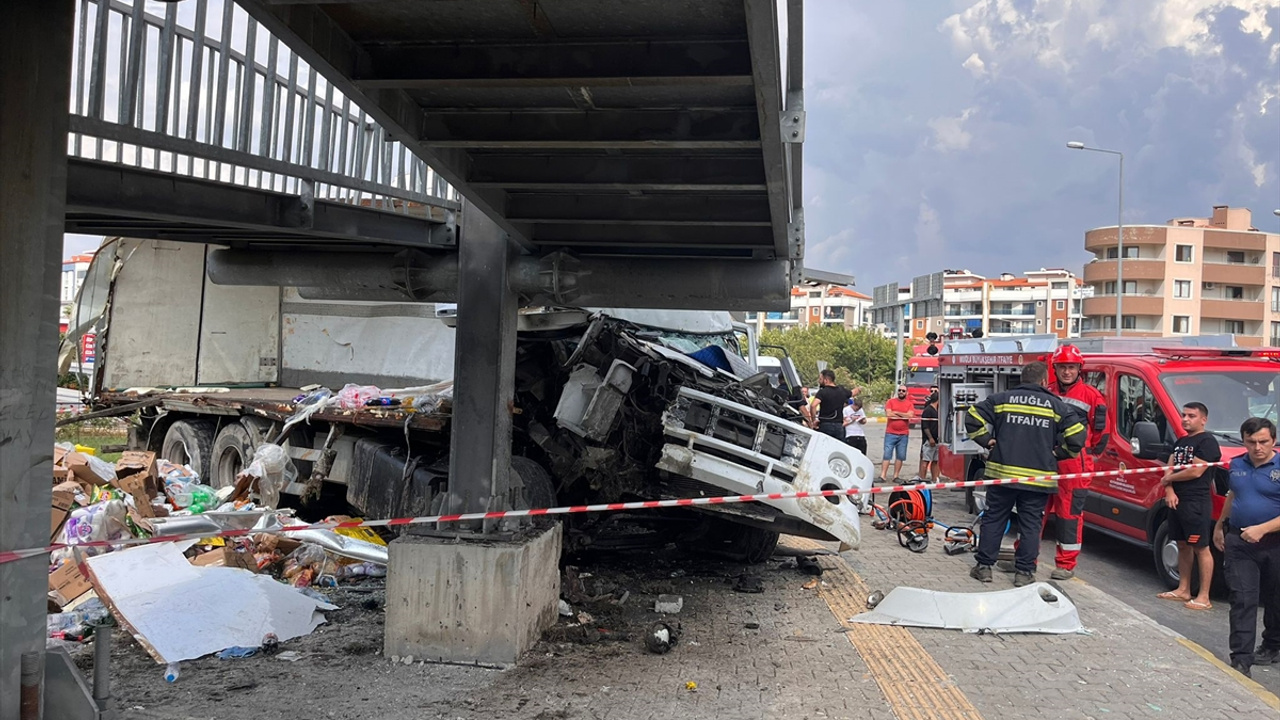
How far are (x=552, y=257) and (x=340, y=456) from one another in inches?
173

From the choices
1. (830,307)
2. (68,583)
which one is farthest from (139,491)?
(830,307)

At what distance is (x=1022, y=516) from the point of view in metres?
8.02

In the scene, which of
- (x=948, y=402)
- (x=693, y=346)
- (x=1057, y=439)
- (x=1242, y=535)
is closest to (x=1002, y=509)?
(x=1057, y=439)

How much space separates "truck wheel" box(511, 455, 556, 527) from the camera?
7535mm

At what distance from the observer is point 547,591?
635 centimetres

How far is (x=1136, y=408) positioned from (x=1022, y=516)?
7.80 feet

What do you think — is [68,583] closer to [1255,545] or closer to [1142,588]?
[1255,545]

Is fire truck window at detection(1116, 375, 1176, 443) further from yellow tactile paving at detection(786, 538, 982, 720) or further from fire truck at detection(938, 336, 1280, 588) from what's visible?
yellow tactile paving at detection(786, 538, 982, 720)

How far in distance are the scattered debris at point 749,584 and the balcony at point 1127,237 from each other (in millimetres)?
67370

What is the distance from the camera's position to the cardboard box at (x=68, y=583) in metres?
6.71

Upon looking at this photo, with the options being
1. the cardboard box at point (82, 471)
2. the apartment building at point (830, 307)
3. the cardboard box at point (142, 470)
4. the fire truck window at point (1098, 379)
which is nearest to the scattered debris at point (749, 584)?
the fire truck window at point (1098, 379)

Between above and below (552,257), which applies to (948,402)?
below

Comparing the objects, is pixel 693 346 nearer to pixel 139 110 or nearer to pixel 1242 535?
pixel 1242 535

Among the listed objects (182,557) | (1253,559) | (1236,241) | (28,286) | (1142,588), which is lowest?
(1142,588)
